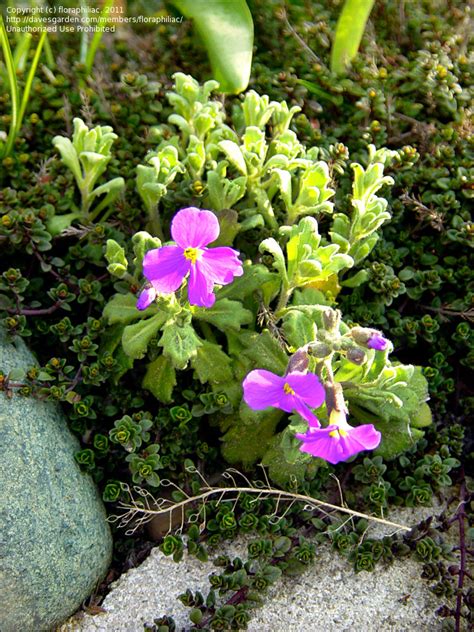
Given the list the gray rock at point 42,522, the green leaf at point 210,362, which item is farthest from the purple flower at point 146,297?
the gray rock at point 42,522

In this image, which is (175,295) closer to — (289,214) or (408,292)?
(289,214)

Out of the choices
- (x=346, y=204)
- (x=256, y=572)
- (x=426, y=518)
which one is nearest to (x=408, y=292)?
(x=346, y=204)

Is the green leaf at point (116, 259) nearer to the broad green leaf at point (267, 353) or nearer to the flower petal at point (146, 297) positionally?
the flower petal at point (146, 297)

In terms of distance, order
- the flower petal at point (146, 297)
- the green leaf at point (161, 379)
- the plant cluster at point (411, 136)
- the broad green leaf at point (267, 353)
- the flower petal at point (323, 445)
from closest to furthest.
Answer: the flower petal at point (323, 445) < the flower petal at point (146, 297) < the broad green leaf at point (267, 353) < the green leaf at point (161, 379) < the plant cluster at point (411, 136)

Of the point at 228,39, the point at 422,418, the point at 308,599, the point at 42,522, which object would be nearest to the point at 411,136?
the point at 228,39

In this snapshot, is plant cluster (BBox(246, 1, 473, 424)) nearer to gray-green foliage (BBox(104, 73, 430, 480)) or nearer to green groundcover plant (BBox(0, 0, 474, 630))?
green groundcover plant (BBox(0, 0, 474, 630))

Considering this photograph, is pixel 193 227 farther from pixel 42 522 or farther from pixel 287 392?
pixel 42 522

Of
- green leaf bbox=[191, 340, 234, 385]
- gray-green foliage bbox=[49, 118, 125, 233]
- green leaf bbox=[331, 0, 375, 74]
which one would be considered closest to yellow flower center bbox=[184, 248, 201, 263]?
green leaf bbox=[191, 340, 234, 385]
